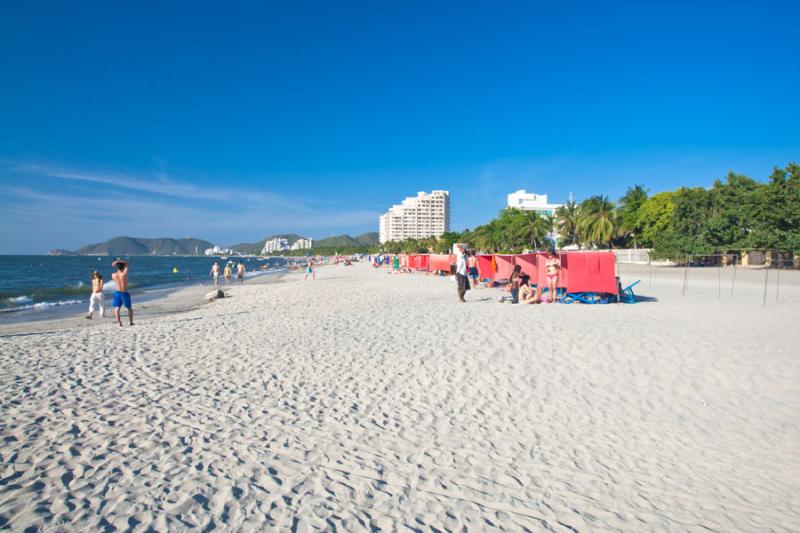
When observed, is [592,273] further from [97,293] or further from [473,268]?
[97,293]

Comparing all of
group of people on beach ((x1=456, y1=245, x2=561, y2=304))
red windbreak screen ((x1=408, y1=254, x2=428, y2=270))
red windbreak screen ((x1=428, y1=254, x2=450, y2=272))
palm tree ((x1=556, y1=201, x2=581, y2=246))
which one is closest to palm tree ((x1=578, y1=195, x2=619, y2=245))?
palm tree ((x1=556, y1=201, x2=581, y2=246))

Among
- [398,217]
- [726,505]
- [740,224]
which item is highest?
[398,217]

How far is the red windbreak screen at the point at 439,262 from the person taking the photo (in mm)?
32531

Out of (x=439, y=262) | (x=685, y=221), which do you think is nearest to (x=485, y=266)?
(x=439, y=262)

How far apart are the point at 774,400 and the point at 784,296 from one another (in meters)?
13.9

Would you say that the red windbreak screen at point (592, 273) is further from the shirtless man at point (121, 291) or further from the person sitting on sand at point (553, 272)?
the shirtless man at point (121, 291)

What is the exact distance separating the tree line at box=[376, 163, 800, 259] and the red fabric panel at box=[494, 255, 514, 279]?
25.8 metres

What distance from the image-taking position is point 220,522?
9.42 feet

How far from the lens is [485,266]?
2145cm

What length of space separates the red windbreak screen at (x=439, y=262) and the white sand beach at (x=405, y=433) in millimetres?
24105

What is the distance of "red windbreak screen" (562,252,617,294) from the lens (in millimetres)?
Result: 13125

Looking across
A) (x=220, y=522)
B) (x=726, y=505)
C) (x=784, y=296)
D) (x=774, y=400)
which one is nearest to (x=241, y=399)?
(x=220, y=522)

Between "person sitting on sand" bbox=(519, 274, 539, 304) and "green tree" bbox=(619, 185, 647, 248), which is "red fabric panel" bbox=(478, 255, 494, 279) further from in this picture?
"green tree" bbox=(619, 185, 647, 248)

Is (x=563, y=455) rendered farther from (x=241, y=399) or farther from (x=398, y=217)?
(x=398, y=217)
